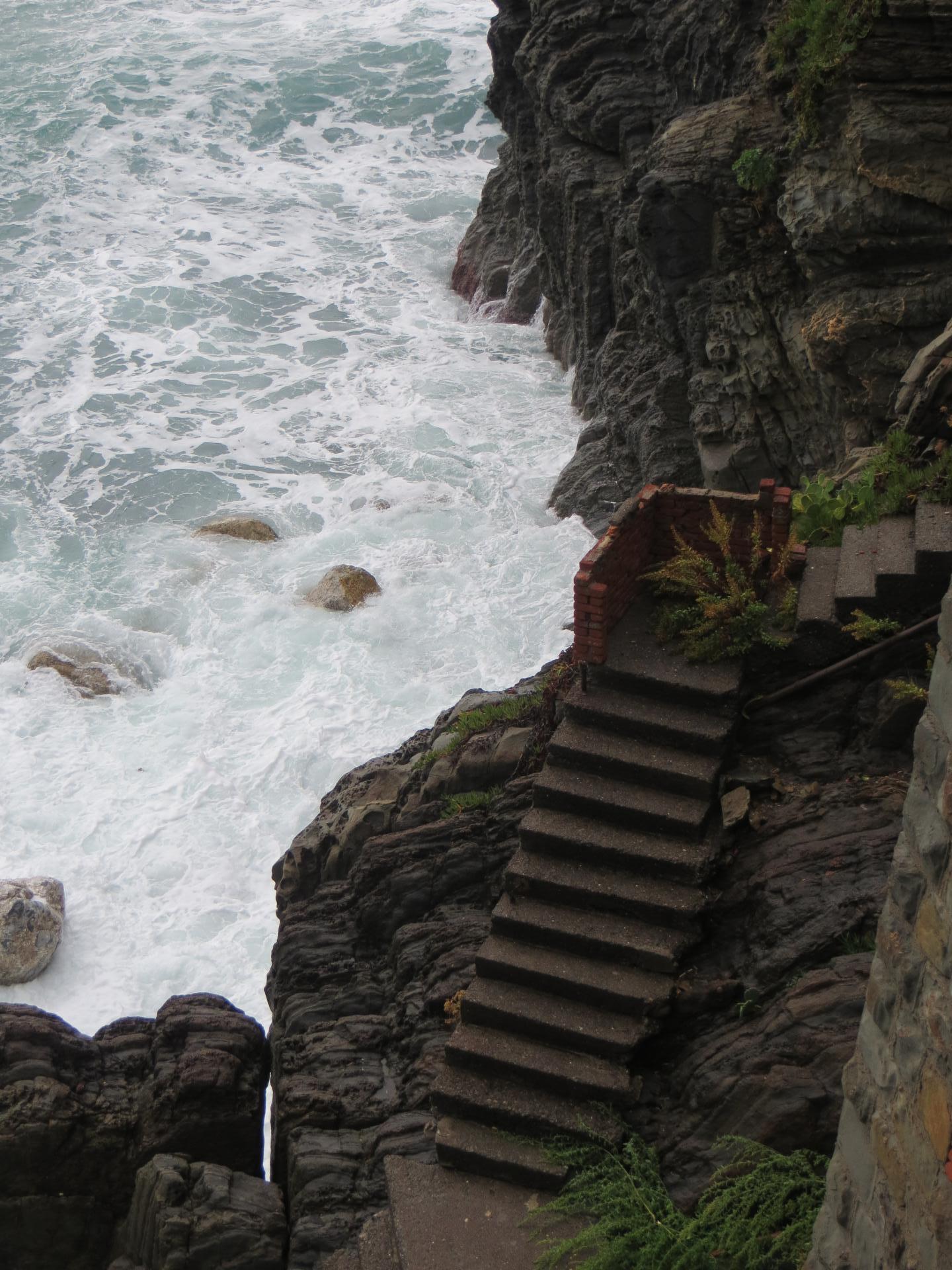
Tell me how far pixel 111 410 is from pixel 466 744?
15912 millimetres

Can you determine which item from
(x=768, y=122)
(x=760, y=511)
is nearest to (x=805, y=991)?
(x=760, y=511)

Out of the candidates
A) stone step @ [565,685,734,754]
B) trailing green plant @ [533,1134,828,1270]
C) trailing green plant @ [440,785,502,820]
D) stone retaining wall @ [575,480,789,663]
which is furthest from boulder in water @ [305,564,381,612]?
trailing green plant @ [533,1134,828,1270]

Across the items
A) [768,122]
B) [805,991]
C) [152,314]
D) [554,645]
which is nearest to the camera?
[805,991]

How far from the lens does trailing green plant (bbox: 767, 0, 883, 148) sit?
42.0 ft

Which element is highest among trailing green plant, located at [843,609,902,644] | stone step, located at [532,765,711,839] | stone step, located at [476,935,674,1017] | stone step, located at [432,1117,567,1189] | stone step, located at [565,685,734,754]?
trailing green plant, located at [843,609,902,644]

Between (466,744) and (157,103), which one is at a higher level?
(157,103)

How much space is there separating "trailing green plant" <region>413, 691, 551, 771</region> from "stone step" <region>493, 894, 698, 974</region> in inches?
112

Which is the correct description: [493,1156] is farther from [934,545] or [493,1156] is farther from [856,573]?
[934,545]

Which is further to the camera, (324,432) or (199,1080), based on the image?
(324,432)

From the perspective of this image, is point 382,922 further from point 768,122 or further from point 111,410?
point 111,410

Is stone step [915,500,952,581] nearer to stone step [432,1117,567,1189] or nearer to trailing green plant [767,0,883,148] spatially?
stone step [432,1117,567,1189]

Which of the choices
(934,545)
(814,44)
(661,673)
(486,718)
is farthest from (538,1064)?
(814,44)

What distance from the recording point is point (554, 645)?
16.3 metres

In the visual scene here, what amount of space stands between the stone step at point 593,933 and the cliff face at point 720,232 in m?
7.69
